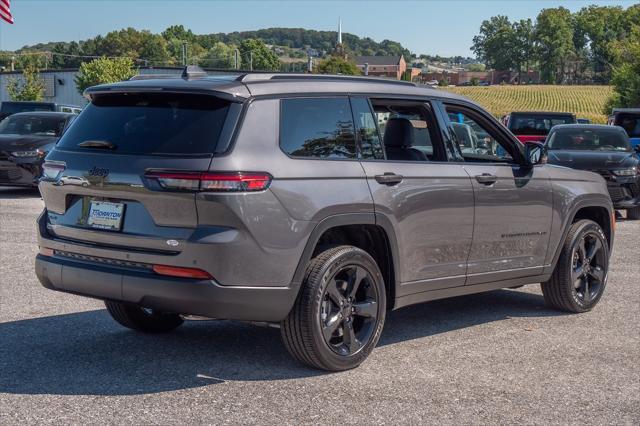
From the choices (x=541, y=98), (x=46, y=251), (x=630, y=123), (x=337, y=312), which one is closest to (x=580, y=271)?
(x=337, y=312)

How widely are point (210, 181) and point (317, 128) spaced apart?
97 centimetres

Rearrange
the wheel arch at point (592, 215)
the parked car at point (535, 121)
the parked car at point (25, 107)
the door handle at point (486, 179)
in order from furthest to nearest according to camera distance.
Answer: the parked car at point (25, 107)
the parked car at point (535, 121)
the wheel arch at point (592, 215)
the door handle at point (486, 179)

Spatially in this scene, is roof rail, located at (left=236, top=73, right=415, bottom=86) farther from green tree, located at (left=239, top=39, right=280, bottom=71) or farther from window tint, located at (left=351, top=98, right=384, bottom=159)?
green tree, located at (left=239, top=39, right=280, bottom=71)

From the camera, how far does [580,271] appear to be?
7.94 metres

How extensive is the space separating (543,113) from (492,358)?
18.6 metres

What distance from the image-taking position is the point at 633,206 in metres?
16.4

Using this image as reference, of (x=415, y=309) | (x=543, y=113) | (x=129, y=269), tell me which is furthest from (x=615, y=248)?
(x=543, y=113)

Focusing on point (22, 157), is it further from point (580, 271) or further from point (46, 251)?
point (580, 271)

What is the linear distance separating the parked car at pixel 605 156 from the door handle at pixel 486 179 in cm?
965

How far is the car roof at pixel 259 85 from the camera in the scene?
539 centimetres

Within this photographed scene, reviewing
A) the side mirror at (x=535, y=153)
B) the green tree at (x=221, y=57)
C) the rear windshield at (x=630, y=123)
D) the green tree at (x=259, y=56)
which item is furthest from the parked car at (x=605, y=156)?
the green tree at (x=221, y=57)

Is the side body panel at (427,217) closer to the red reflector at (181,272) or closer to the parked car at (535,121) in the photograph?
the red reflector at (181,272)

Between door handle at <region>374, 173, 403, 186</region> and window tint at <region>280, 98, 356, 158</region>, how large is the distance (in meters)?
0.23

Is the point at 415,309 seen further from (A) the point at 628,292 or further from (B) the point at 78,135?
(B) the point at 78,135
